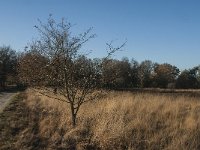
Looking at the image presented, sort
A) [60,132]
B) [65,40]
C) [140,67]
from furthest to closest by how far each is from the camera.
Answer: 1. [140,67]
2. [65,40]
3. [60,132]

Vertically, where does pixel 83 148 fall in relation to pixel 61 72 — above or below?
below

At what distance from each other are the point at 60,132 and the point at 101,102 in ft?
13.9

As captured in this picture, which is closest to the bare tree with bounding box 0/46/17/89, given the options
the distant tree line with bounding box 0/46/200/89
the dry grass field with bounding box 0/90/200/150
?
the distant tree line with bounding box 0/46/200/89

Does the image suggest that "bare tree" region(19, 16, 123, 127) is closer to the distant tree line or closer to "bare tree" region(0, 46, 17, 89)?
the distant tree line

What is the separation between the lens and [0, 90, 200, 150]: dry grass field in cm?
1030

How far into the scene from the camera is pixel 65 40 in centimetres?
1276

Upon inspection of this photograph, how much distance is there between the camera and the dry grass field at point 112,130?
10305mm

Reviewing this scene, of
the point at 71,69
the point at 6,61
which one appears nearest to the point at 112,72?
the point at 71,69

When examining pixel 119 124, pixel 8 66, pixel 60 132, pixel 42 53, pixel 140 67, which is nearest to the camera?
pixel 119 124

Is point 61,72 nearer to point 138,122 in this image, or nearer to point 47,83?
point 47,83

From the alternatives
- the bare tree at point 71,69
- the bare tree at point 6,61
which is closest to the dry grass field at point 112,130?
the bare tree at point 71,69

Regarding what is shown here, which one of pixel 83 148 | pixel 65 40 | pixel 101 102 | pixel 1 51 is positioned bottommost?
pixel 83 148

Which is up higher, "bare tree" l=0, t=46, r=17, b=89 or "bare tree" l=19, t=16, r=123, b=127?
"bare tree" l=0, t=46, r=17, b=89

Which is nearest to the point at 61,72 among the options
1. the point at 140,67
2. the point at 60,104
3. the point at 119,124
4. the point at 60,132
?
the point at 60,132
